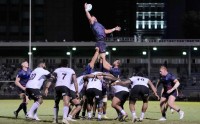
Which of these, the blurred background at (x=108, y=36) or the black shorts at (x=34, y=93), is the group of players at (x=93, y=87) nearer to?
the black shorts at (x=34, y=93)

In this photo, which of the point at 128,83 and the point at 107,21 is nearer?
the point at 128,83

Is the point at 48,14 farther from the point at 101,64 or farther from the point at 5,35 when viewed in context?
the point at 101,64

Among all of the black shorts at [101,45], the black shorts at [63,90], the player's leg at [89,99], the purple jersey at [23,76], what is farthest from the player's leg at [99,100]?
the purple jersey at [23,76]

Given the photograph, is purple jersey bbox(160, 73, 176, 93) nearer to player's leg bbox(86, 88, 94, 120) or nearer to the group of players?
the group of players

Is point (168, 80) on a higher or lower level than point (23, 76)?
lower

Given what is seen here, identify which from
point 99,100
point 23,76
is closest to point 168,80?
point 99,100

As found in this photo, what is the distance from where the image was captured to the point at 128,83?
21328mm

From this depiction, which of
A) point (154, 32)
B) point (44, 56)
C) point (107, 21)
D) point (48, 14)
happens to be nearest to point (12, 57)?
point (44, 56)

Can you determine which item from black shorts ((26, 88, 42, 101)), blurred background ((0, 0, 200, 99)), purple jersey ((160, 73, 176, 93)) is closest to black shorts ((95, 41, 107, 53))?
purple jersey ((160, 73, 176, 93))

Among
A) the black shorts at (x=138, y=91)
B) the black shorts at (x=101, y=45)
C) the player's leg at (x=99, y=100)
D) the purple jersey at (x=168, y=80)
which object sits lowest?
the player's leg at (x=99, y=100)

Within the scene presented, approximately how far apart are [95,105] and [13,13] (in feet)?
255

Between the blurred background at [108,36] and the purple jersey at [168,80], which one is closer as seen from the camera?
the purple jersey at [168,80]

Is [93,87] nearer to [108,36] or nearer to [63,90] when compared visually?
[63,90]

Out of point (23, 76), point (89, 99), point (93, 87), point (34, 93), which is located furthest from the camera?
point (23, 76)
